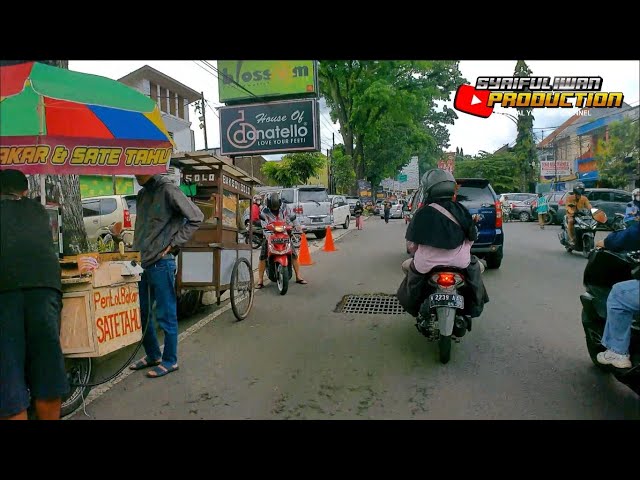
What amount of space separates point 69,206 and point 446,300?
140 inches

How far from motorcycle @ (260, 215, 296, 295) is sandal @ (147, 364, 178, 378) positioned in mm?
3179

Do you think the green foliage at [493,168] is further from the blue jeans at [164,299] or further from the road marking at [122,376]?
the blue jeans at [164,299]

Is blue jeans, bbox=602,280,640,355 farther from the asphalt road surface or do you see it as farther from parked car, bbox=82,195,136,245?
parked car, bbox=82,195,136,245

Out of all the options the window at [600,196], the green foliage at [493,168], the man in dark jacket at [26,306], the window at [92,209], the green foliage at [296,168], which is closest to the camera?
the man in dark jacket at [26,306]

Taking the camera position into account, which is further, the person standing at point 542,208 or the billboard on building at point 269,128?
the billboard on building at point 269,128

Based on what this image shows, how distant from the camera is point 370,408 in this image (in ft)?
10.6

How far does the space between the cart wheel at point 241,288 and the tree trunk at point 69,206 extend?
5.22 ft

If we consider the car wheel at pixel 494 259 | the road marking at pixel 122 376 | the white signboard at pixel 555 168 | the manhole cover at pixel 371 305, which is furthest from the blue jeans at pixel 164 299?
the white signboard at pixel 555 168

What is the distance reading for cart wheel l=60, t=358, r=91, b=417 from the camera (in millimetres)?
3098

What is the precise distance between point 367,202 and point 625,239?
3876 cm

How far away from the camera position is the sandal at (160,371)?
3826mm

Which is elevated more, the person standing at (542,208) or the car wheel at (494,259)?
the person standing at (542,208)
